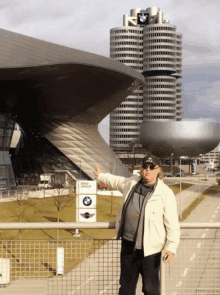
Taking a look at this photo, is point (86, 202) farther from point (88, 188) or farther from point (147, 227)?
point (147, 227)

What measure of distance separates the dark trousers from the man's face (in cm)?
81

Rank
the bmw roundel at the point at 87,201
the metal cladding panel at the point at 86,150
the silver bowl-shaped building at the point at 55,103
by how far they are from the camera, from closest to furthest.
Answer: the bmw roundel at the point at 87,201, the silver bowl-shaped building at the point at 55,103, the metal cladding panel at the point at 86,150

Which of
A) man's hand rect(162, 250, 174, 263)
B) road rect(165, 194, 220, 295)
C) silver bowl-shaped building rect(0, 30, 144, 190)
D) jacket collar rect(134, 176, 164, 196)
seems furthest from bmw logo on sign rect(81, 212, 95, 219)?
man's hand rect(162, 250, 174, 263)

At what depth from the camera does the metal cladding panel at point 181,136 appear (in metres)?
118

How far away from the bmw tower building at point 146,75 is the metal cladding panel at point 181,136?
45638 mm

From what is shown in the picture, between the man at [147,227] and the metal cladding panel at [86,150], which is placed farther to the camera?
the metal cladding panel at [86,150]

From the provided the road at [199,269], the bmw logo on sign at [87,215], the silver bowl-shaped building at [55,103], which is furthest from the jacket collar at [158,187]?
the silver bowl-shaped building at [55,103]

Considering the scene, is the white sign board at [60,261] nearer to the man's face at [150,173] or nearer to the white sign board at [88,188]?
the man's face at [150,173]

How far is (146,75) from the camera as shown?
174875 mm

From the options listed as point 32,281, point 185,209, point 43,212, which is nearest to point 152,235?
point 32,281

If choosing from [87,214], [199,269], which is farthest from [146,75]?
[199,269]

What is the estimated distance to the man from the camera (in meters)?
5.30

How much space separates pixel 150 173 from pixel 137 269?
122 cm

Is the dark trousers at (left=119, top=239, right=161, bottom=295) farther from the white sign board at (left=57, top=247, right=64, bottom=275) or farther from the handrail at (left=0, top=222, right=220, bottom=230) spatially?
the white sign board at (left=57, top=247, right=64, bottom=275)
